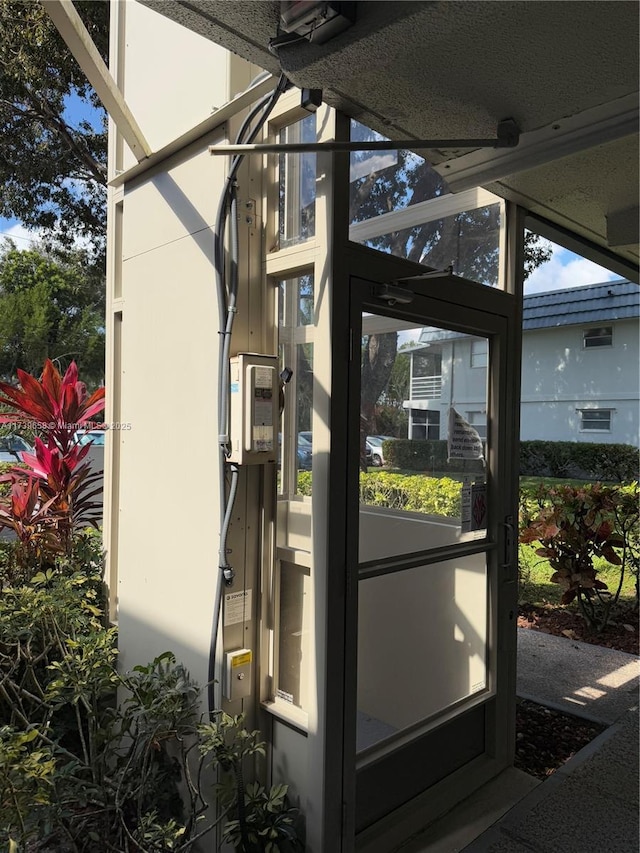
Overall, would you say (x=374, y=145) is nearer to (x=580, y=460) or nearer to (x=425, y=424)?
(x=425, y=424)

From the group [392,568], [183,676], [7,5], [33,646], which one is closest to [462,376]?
[392,568]

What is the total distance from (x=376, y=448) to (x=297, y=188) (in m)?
1.02

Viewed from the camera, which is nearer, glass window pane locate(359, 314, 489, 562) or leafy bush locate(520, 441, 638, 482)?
glass window pane locate(359, 314, 489, 562)

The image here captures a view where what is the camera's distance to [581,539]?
4.64 metres

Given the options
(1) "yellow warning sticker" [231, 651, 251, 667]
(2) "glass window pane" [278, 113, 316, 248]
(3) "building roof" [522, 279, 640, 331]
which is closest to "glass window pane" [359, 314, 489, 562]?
(2) "glass window pane" [278, 113, 316, 248]

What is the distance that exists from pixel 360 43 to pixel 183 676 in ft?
7.19

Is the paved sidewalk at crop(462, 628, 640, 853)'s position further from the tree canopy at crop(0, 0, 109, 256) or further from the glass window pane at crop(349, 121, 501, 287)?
the tree canopy at crop(0, 0, 109, 256)

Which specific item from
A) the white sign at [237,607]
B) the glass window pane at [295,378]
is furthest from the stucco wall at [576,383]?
the white sign at [237,607]

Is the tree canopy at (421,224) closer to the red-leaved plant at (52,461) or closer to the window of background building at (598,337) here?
the red-leaved plant at (52,461)

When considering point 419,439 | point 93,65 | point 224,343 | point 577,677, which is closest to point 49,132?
point 93,65

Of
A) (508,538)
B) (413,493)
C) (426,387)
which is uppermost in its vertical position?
(426,387)

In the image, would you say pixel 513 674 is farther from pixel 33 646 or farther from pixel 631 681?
pixel 33 646

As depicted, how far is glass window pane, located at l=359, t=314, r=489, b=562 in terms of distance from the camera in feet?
7.41

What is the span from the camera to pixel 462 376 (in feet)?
8.72
